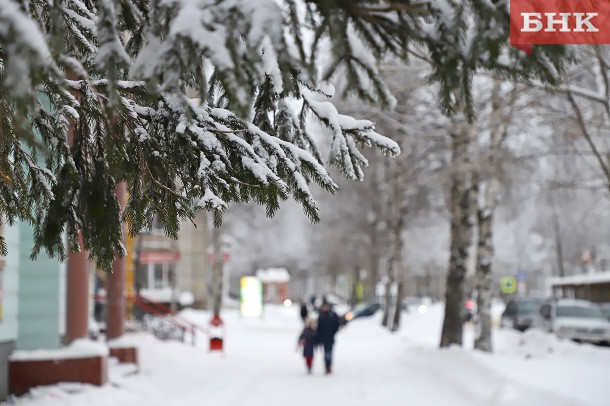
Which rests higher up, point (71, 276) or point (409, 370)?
point (71, 276)

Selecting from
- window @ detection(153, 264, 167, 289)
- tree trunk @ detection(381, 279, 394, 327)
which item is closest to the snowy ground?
tree trunk @ detection(381, 279, 394, 327)

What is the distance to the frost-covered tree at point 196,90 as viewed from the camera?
3051 millimetres

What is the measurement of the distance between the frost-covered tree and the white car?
20378 mm

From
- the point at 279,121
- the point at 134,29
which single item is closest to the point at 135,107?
the point at 134,29

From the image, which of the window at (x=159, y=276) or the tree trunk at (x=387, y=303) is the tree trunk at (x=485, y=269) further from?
the window at (x=159, y=276)

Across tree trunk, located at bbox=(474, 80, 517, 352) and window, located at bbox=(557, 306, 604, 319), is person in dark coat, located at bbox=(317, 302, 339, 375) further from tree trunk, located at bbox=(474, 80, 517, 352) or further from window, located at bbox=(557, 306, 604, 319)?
window, located at bbox=(557, 306, 604, 319)

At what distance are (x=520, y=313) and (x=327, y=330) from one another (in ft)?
45.4

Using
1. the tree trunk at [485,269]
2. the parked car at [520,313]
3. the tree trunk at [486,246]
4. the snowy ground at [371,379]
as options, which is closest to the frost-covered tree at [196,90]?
the snowy ground at [371,379]

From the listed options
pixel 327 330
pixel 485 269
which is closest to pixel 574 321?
pixel 485 269

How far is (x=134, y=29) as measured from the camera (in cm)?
461

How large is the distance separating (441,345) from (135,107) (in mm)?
15026

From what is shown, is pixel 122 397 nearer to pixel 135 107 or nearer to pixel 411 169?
pixel 135 107

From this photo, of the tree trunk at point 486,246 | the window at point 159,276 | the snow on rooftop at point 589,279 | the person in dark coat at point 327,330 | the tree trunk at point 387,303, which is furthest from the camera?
the window at point 159,276

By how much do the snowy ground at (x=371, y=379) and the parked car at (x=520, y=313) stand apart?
8.04 meters
